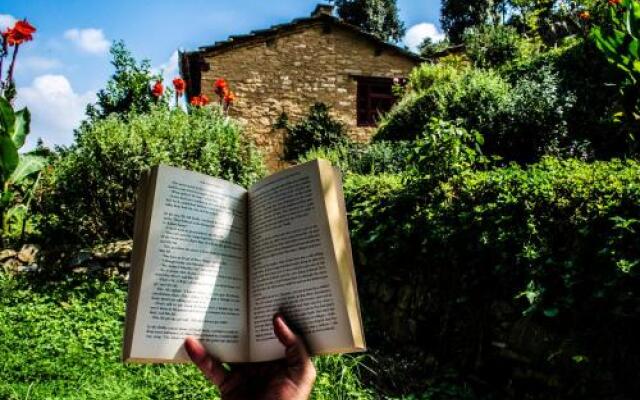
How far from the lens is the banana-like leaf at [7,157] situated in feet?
20.6

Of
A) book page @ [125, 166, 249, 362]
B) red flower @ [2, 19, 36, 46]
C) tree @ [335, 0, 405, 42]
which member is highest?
tree @ [335, 0, 405, 42]

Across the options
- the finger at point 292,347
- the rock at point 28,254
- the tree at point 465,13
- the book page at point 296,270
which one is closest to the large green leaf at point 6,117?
the rock at point 28,254

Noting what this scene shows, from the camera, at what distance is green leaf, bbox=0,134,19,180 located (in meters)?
6.29

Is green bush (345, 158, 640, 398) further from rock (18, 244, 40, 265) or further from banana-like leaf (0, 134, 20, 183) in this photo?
banana-like leaf (0, 134, 20, 183)

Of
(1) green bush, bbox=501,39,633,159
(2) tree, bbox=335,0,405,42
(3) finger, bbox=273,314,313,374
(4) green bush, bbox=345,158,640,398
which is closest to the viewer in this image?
(3) finger, bbox=273,314,313,374

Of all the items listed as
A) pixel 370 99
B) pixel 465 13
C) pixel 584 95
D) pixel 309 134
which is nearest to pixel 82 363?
pixel 584 95

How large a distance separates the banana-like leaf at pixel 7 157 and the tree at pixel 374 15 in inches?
1238

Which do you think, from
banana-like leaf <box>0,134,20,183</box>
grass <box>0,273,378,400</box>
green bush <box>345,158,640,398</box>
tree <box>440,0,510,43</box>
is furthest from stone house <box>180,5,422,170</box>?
tree <box>440,0,510,43</box>

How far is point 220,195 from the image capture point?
1768 mm

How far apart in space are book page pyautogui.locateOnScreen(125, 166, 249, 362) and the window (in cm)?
1583

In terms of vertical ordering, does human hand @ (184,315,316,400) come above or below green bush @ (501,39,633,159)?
below

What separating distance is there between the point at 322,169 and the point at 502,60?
621 inches

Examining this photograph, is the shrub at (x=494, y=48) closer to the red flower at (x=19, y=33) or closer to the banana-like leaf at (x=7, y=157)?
the red flower at (x=19, y=33)

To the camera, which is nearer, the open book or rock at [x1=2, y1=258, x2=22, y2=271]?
the open book
